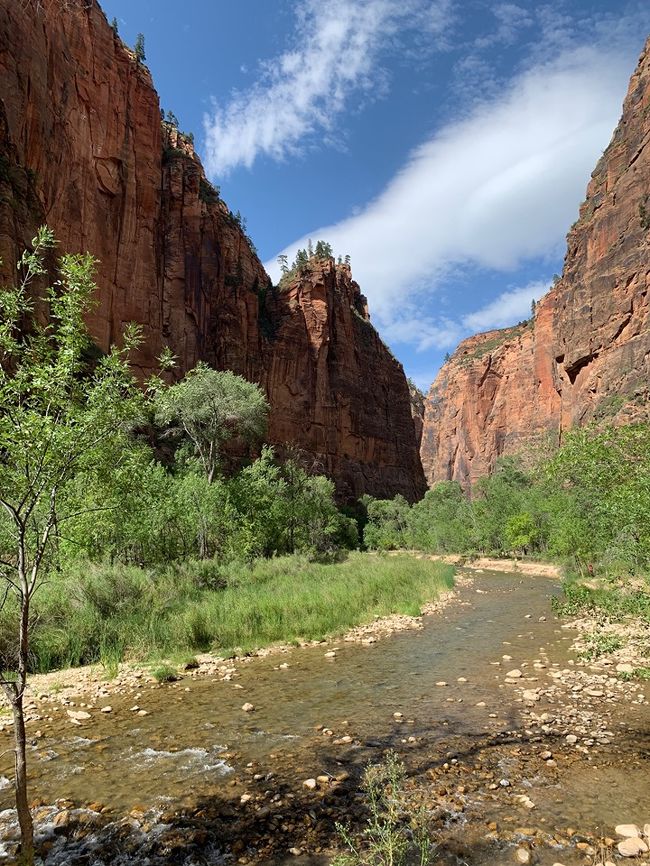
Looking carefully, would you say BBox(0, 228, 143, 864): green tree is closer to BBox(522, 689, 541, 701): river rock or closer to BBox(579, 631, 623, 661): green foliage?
BBox(522, 689, 541, 701): river rock

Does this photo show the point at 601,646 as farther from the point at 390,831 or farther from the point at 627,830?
the point at 390,831

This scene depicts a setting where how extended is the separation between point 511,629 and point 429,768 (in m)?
11.3

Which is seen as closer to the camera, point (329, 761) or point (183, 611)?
point (329, 761)

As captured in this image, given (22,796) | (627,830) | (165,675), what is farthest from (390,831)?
(165,675)

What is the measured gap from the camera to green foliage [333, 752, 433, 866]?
425 cm

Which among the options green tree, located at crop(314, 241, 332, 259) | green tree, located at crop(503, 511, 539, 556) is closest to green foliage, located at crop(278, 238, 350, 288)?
green tree, located at crop(314, 241, 332, 259)

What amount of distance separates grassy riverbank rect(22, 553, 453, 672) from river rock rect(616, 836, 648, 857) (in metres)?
9.92

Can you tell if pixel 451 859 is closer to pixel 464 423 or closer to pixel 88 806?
pixel 88 806

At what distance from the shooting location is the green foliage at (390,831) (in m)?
4.25

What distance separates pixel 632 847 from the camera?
4570 mm

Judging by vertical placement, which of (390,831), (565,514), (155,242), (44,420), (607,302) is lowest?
(390,831)

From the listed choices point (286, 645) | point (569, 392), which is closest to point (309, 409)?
point (569, 392)

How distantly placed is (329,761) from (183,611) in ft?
28.8

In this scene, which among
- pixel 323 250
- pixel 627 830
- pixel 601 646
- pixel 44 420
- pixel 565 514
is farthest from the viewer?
pixel 323 250
